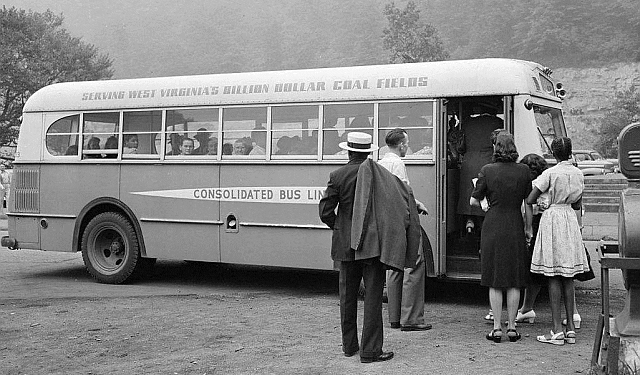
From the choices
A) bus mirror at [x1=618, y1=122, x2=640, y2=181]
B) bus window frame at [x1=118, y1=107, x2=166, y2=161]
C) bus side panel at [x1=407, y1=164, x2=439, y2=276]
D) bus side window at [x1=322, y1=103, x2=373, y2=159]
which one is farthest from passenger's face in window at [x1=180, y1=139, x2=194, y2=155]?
bus mirror at [x1=618, y1=122, x2=640, y2=181]

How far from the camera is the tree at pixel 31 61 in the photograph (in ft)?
157

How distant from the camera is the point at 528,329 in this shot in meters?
7.62

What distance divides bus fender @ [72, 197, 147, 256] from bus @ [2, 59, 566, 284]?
0.06 ft

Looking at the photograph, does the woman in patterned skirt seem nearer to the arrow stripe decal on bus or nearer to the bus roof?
the bus roof

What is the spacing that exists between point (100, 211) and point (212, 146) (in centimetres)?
205

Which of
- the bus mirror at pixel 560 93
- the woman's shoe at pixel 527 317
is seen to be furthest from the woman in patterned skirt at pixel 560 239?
the bus mirror at pixel 560 93

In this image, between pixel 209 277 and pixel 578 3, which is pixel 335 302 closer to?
pixel 209 277

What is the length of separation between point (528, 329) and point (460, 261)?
1497 mm

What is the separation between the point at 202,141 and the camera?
A: 33.5ft

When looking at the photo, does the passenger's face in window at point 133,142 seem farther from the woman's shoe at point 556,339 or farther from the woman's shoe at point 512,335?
the woman's shoe at point 556,339

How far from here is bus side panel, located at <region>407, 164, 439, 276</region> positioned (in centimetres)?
873

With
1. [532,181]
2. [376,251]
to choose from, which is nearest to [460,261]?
[532,181]

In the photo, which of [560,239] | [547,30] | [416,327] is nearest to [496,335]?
[416,327]

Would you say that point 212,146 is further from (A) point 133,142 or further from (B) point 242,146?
(A) point 133,142
